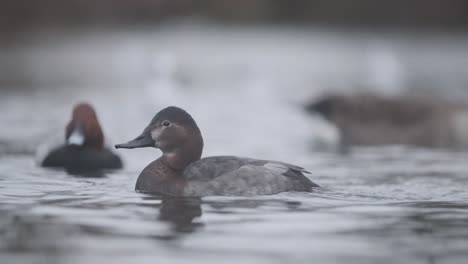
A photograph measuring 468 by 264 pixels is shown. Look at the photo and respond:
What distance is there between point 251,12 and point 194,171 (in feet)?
154

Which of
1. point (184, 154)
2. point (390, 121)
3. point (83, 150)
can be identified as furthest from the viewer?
point (390, 121)

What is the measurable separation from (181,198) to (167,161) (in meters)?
0.55

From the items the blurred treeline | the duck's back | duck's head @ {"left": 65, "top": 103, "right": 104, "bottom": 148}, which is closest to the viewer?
the duck's back

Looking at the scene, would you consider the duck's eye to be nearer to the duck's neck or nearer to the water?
the duck's neck

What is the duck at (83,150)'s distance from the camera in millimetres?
12212

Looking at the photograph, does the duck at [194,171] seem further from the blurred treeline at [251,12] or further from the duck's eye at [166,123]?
the blurred treeline at [251,12]

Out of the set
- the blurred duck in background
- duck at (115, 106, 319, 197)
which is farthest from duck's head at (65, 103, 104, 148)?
the blurred duck in background

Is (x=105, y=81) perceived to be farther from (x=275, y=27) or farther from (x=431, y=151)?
(x=275, y=27)

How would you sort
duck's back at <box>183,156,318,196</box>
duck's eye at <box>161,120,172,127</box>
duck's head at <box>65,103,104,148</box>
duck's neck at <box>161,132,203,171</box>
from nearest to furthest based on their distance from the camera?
duck's back at <box>183,156,318,196</box> → duck's neck at <box>161,132,203,171</box> → duck's eye at <box>161,120,172,127</box> → duck's head at <box>65,103,104,148</box>

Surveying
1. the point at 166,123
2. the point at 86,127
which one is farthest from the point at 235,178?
the point at 86,127

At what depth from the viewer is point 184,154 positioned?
9.88m

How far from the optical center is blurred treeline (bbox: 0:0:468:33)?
50688 mm

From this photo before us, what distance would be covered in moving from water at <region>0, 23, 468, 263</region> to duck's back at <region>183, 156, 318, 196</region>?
15 centimetres

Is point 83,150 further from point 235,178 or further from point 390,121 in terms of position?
point 390,121
